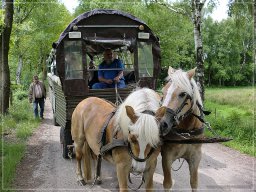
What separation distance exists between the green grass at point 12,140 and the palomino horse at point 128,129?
1.60 m

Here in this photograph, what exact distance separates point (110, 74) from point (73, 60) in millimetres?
909

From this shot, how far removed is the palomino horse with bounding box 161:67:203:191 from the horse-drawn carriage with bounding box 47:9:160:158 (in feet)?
7.45

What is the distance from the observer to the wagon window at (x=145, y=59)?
7.16 m

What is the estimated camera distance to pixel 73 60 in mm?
6637

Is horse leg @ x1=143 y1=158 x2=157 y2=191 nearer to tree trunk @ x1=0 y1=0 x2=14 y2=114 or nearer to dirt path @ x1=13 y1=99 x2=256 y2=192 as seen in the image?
dirt path @ x1=13 y1=99 x2=256 y2=192

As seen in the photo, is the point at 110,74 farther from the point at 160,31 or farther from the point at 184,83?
the point at 160,31

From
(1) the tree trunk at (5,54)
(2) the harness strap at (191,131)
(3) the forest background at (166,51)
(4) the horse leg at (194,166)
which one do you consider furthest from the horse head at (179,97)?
(1) the tree trunk at (5,54)

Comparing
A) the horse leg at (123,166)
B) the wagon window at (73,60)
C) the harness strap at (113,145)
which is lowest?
the horse leg at (123,166)

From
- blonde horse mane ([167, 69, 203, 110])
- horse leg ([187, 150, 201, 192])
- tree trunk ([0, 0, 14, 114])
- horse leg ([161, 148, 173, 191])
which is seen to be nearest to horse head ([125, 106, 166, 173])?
blonde horse mane ([167, 69, 203, 110])

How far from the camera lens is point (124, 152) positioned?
4.08 meters

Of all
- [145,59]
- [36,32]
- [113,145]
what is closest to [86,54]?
[145,59]

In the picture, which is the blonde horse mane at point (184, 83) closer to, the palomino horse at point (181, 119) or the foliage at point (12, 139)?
the palomino horse at point (181, 119)

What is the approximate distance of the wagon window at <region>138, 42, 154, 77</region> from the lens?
7.16 meters

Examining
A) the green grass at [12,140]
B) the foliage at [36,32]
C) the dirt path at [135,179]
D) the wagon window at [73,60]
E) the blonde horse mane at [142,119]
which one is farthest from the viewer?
the foliage at [36,32]
